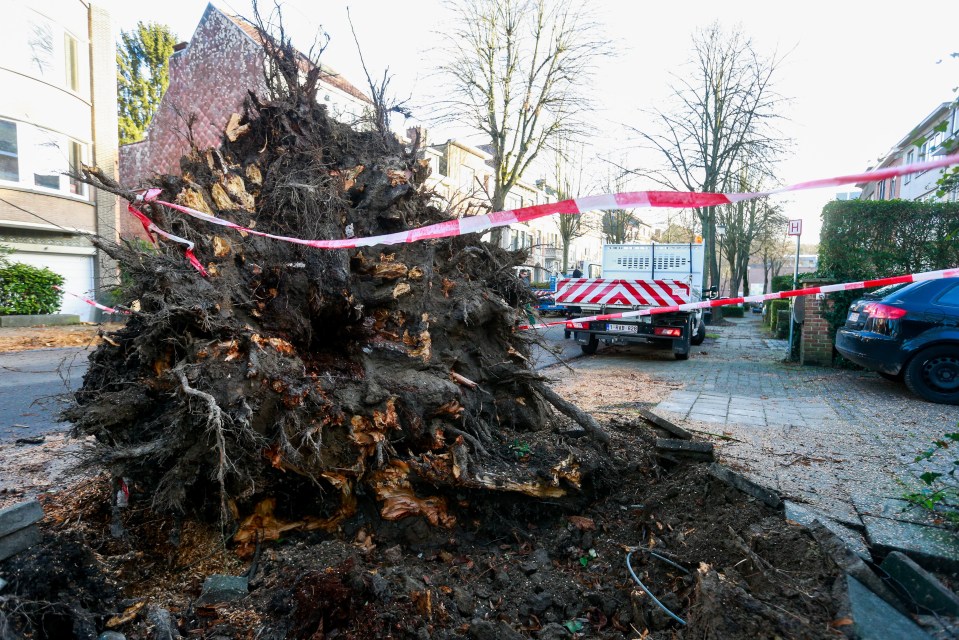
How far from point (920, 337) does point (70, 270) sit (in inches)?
874

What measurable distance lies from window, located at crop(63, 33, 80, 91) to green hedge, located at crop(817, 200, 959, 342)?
22.8 m

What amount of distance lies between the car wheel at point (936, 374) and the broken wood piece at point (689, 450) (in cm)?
508

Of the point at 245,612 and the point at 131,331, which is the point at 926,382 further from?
the point at 131,331

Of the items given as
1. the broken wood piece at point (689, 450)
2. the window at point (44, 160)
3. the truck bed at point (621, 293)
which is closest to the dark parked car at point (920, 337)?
the truck bed at point (621, 293)

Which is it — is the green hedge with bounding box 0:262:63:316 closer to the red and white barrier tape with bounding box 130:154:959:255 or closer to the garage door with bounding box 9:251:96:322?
the garage door with bounding box 9:251:96:322

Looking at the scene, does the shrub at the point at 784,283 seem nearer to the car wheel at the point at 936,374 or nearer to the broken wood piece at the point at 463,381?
the car wheel at the point at 936,374

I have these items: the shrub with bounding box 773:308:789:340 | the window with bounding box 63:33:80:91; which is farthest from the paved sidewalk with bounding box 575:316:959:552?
the window with bounding box 63:33:80:91

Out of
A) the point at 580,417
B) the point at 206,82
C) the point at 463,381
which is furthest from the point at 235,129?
the point at 206,82

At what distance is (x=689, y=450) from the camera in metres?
4.10

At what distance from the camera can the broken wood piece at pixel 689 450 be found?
4082mm

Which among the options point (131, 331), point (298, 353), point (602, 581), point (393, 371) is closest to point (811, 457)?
point (602, 581)

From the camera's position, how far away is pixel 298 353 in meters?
3.65

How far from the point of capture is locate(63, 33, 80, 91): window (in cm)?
1770

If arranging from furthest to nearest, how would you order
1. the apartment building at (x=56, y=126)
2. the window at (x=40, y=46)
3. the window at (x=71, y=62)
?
the window at (x=71, y=62), the window at (x=40, y=46), the apartment building at (x=56, y=126)
